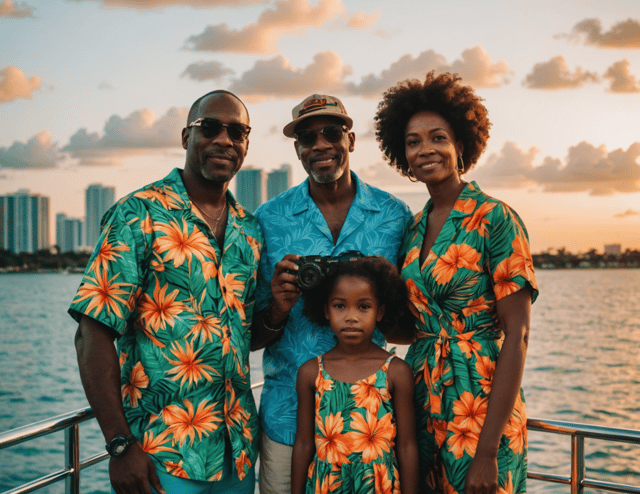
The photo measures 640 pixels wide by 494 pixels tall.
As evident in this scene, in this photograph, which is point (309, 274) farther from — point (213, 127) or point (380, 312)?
point (213, 127)

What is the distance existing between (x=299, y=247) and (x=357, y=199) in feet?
1.49

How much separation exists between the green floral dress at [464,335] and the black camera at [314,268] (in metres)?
0.44

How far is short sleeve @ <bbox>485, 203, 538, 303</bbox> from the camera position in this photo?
246 cm

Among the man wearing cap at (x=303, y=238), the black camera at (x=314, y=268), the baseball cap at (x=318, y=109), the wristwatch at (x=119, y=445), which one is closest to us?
the wristwatch at (x=119, y=445)

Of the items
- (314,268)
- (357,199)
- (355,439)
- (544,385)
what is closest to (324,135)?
(357,199)

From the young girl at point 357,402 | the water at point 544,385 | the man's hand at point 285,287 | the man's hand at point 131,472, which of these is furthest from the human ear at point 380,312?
the water at point 544,385

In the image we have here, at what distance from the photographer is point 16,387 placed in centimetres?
3238

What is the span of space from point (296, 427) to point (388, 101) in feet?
6.22

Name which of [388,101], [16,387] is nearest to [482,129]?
[388,101]

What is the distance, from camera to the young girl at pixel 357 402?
8.44 ft

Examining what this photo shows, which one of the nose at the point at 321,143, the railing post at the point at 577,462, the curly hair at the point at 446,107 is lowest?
the railing post at the point at 577,462

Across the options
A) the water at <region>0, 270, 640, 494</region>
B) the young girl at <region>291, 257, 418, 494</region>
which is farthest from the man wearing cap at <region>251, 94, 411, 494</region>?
Result: the water at <region>0, 270, 640, 494</region>

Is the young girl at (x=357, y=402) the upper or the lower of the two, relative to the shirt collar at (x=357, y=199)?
lower

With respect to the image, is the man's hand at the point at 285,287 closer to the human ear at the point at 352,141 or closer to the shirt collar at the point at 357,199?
the shirt collar at the point at 357,199
